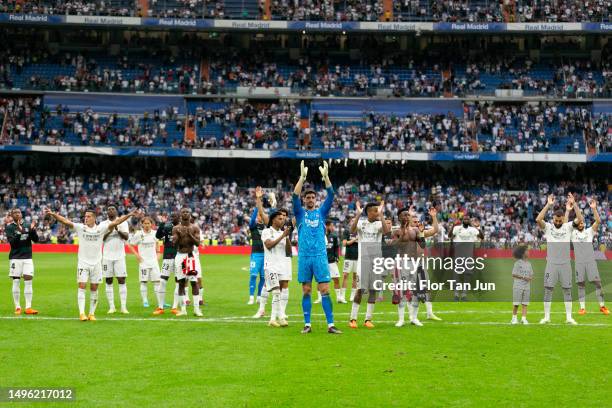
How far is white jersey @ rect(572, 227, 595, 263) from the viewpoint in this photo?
18672mm

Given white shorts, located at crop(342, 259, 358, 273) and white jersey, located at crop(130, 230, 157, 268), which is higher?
white jersey, located at crop(130, 230, 157, 268)

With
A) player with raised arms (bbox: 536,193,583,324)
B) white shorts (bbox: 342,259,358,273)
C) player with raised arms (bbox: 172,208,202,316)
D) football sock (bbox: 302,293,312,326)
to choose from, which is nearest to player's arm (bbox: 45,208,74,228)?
player with raised arms (bbox: 172,208,202,316)

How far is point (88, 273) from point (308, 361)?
6859 millimetres

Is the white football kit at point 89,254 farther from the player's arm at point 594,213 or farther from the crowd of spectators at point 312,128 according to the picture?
the crowd of spectators at point 312,128

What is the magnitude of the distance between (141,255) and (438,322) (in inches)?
306

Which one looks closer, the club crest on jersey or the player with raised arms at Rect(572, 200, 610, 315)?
the club crest on jersey

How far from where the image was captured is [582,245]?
1877 centimetres

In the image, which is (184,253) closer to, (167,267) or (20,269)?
(167,267)

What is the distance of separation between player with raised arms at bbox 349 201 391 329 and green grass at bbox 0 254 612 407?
0.56m

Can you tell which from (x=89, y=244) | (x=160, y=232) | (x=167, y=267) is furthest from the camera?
(x=160, y=232)

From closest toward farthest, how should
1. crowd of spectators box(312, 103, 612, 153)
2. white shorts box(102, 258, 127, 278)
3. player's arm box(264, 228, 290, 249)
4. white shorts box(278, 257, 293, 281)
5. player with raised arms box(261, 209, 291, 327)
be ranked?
player's arm box(264, 228, 290, 249) < player with raised arms box(261, 209, 291, 327) < white shorts box(278, 257, 293, 281) < white shorts box(102, 258, 127, 278) < crowd of spectators box(312, 103, 612, 153)

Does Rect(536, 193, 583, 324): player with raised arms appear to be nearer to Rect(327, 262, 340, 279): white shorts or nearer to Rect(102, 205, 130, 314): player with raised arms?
Rect(327, 262, 340, 279): white shorts

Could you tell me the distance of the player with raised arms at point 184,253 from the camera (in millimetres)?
17594

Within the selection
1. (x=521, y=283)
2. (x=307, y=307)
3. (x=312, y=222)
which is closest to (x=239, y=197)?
(x=521, y=283)
